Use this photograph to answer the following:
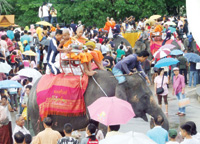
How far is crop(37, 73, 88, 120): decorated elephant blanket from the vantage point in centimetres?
964

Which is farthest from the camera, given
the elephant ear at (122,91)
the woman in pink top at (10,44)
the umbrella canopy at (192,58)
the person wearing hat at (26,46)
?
the person wearing hat at (26,46)

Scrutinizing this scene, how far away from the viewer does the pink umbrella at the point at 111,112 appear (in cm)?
738

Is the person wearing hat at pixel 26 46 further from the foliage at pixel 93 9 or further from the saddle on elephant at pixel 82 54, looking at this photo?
the foliage at pixel 93 9

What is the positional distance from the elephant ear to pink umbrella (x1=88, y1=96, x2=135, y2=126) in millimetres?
1474

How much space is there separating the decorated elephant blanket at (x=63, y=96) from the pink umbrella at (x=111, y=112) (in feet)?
5.80

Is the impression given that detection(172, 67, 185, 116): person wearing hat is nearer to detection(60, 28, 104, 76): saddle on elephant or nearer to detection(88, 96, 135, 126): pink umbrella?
detection(60, 28, 104, 76): saddle on elephant

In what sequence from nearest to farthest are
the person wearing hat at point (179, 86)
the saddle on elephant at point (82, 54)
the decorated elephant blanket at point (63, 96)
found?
the saddle on elephant at point (82, 54), the decorated elephant blanket at point (63, 96), the person wearing hat at point (179, 86)

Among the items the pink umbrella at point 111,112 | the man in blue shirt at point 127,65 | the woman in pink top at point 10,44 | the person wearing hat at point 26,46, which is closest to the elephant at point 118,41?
the person wearing hat at point 26,46

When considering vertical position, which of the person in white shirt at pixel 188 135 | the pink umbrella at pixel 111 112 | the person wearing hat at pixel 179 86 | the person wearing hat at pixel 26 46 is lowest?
the person wearing hat at pixel 179 86

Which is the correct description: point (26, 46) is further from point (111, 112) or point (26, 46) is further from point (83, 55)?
point (111, 112)

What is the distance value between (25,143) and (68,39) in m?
3.37

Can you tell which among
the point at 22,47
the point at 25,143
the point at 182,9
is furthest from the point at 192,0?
the point at 182,9

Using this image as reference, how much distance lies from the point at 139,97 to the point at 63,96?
1534 millimetres

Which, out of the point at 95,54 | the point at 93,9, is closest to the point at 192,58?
the point at 95,54
